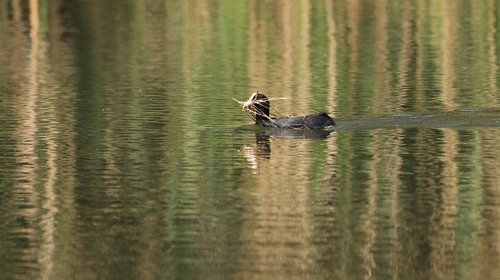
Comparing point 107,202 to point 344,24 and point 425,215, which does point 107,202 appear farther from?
point 344,24

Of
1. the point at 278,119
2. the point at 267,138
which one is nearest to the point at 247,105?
the point at 278,119

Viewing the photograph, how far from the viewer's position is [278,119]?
64.1 ft

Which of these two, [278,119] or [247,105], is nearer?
[247,105]

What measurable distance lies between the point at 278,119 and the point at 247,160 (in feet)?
9.96

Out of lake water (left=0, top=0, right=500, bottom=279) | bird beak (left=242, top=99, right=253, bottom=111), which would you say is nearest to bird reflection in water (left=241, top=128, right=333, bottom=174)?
lake water (left=0, top=0, right=500, bottom=279)

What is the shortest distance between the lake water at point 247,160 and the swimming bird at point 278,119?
0.26 m

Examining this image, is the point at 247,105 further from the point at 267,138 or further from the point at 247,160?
the point at 247,160

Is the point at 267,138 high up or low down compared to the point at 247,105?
down

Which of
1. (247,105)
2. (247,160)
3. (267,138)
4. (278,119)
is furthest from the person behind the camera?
(278,119)

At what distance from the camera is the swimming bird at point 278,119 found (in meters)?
18.8

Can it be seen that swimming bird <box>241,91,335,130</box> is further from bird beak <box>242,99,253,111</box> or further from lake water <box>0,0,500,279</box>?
lake water <box>0,0,500,279</box>

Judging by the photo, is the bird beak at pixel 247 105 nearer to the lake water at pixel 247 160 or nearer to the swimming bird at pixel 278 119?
the swimming bird at pixel 278 119

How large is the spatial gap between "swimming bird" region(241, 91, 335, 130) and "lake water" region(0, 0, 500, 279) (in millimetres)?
256

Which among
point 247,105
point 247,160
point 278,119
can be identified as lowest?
point 247,160
